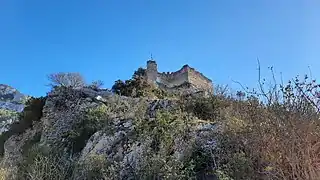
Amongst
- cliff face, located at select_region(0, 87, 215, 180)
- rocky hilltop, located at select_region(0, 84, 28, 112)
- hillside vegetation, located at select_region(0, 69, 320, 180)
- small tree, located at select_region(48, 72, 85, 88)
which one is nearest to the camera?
hillside vegetation, located at select_region(0, 69, 320, 180)

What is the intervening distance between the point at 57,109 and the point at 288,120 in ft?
31.1

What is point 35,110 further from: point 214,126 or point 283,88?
point 283,88

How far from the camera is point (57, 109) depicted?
13.0 m

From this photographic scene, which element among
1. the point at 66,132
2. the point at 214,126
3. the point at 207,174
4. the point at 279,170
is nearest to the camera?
the point at 279,170

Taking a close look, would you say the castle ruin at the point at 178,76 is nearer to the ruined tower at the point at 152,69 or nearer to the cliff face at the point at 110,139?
the ruined tower at the point at 152,69

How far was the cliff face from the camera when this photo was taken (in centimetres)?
676

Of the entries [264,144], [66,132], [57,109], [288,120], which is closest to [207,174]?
[264,144]

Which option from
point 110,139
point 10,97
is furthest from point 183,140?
point 10,97

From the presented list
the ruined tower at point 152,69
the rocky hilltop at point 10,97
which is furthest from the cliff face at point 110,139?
the rocky hilltop at point 10,97

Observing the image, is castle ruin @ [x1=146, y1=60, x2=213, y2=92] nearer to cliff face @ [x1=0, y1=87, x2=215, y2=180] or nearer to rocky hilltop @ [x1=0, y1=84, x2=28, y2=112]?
cliff face @ [x1=0, y1=87, x2=215, y2=180]

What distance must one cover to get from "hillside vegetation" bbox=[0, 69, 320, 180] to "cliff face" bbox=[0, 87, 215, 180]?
0.06 feet

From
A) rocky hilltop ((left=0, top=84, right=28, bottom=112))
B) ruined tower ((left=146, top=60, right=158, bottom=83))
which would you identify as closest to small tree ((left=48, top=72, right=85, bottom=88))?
ruined tower ((left=146, top=60, right=158, bottom=83))

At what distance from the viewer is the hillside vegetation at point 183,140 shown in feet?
16.4

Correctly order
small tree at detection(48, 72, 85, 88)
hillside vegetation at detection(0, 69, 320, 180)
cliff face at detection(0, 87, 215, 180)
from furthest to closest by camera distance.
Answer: small tree at detection(48, 72, 85, 88)
cliff face at detection(0, 87, 215, 180)
hillside vegetation at detection(0, 69, 320, 180)
